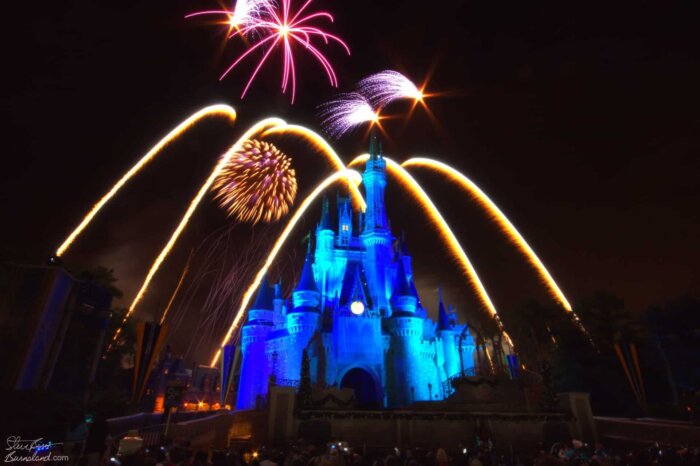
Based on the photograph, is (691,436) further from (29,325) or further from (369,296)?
(369,296)

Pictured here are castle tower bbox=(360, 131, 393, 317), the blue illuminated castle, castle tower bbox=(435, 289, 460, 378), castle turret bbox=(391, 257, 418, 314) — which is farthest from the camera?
castle tower bbox=(360, 131, 393, 317)

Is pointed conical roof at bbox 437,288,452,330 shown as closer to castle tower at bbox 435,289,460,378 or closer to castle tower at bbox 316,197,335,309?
castle tower at bbox 435,289,460,378

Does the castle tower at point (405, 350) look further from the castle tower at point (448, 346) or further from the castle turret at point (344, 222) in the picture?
the castle turret at point (344, 222)

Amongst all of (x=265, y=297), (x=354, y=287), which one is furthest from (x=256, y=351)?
(x=354, y=287)

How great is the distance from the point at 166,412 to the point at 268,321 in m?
34.3

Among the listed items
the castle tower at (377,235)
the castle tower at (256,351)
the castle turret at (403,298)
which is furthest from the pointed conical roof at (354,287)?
the castle tower at (256,351)

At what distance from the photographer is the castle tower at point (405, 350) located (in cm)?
4409

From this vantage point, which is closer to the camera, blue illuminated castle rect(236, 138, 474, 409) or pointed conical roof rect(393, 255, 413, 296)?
blue illuminated castle rect(236, 138, 474, 409)

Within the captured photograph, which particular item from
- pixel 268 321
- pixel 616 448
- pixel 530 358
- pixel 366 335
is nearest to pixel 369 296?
pixel 366 335

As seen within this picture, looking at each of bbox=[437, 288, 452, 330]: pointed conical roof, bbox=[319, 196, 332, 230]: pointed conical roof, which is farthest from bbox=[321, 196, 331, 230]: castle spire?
bbox=[437, 288, 452, 330]: pointed conical roof

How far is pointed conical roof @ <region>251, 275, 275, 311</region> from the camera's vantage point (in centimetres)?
4997

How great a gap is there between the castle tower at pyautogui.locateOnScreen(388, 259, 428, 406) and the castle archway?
6.85ft

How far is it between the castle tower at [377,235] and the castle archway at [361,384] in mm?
8251

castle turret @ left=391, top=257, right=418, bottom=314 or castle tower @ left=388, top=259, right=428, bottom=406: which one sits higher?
castle turret @ left=391, top=257, right=418, bottom=314
